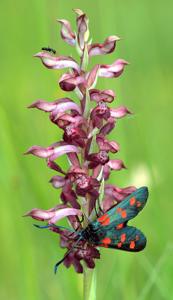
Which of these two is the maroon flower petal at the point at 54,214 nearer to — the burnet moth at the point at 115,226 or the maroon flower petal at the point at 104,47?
the burnet moth at the point at 115,226

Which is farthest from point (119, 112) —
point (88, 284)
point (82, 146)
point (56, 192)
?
point (56, 192)

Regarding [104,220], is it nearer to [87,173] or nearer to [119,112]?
[87,173]

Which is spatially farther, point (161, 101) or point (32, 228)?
point (161, 101)

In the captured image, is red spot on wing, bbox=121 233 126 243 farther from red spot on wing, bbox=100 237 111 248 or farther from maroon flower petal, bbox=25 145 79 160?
maroon flower petal, bbox=25 145 79 160

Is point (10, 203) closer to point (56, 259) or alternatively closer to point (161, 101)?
point (56, 259)

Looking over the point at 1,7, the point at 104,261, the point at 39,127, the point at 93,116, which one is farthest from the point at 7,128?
the point at 1,7

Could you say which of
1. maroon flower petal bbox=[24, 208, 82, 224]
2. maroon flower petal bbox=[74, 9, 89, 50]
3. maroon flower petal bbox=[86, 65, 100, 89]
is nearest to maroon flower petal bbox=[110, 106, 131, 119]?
maroon flower petal bbox=[86, 65, 100, 89]

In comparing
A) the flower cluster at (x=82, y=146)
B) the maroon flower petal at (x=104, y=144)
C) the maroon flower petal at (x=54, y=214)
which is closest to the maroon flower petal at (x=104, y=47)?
the flower cluster at (x=82, y=146)
